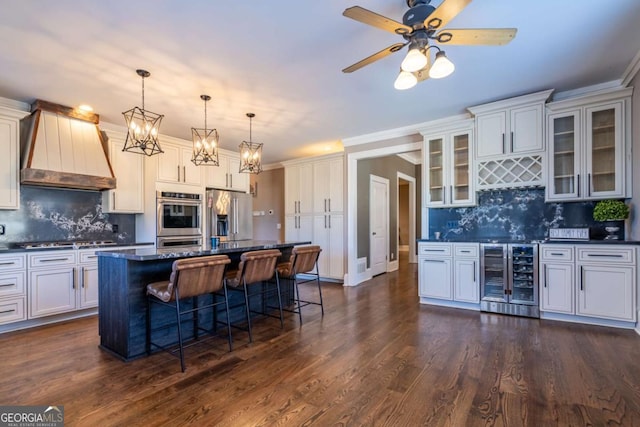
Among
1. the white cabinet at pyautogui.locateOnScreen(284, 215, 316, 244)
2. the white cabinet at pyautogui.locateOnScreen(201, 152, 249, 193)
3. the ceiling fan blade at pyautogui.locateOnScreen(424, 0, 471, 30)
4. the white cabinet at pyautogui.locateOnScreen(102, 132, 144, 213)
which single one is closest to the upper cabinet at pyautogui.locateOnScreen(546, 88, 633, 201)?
the ceiling fan blade at pyautogui.locateOnScreen(424, 0, 471, 30)

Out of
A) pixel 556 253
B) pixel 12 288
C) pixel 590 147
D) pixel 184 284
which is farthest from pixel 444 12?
pixel 12 288

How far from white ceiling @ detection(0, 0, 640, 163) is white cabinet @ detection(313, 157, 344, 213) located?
1.63 m

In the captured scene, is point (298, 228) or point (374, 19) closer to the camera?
point (374, 19)

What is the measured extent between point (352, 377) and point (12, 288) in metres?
3.66

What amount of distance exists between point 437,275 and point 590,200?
1917 mm

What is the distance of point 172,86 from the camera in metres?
3.29

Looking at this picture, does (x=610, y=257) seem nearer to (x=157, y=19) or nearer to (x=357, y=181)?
(x=357, y=181)

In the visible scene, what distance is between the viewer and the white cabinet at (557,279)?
3.36 meters

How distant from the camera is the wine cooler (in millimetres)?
3584

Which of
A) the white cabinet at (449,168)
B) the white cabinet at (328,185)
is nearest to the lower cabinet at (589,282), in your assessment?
the white cabinet at (449,168)

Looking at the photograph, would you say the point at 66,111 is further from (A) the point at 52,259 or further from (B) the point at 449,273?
(B) the point at 449,273

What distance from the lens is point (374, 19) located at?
6.12 feet

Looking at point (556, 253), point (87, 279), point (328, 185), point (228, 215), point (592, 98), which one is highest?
point (592, 98)

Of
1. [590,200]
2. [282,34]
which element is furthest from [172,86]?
[590,200]
